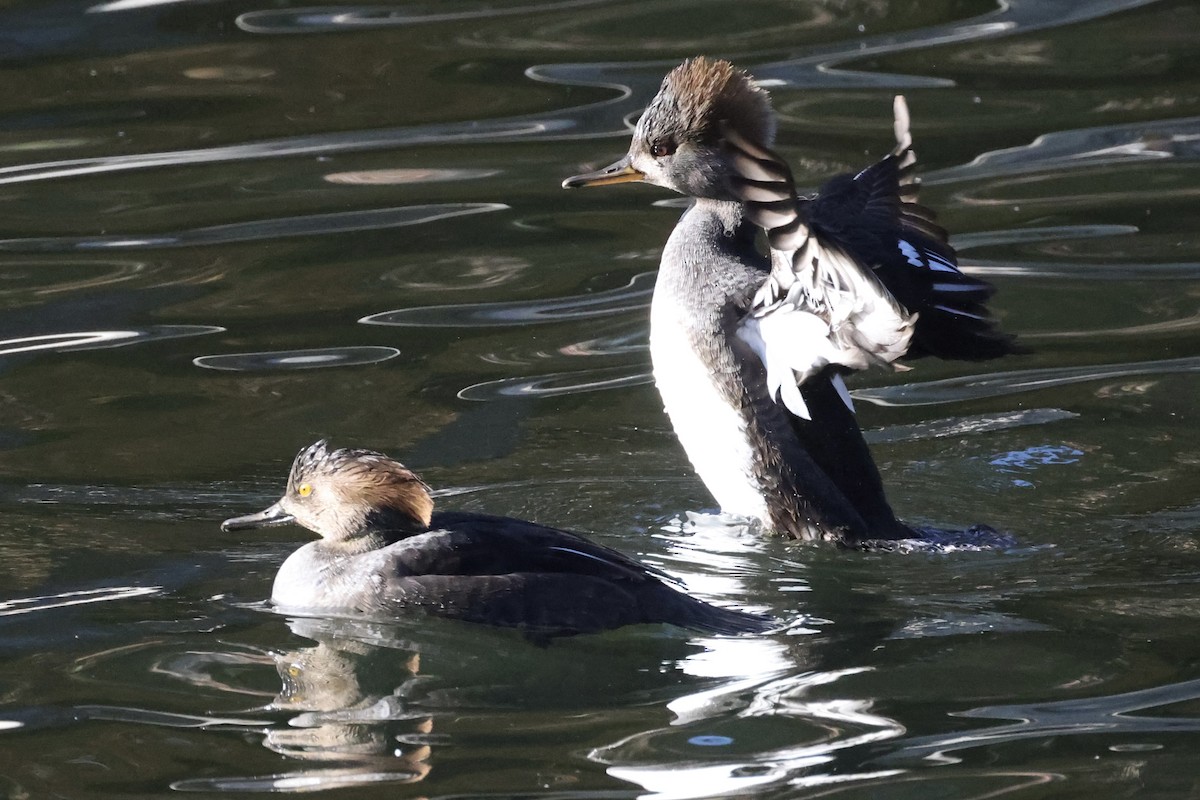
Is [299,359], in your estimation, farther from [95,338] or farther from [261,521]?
[261,521]

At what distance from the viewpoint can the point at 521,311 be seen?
→ 8.38 m

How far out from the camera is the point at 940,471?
6.84m

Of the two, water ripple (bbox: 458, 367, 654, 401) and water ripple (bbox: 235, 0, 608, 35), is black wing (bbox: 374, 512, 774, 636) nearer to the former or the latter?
water ripple (bbox: 458, 367, 654, 401)

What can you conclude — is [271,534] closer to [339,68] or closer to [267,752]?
[267,752]

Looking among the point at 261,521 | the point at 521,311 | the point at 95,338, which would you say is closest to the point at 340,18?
the point at 521,311

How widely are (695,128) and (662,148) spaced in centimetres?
17

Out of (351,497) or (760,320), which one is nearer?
(351,497)

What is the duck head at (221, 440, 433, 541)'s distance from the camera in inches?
219

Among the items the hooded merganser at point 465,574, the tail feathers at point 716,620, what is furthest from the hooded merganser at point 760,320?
the hooded merganser at point 465,574

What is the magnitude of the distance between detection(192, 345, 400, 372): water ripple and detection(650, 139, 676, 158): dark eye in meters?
1.88

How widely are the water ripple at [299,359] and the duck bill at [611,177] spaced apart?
4.96 ft

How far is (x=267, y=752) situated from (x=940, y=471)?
3236 mm

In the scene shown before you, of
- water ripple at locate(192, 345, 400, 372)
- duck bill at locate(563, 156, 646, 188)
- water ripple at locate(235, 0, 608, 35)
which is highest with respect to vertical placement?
water ripple at locate(235, 0, 608, 35)

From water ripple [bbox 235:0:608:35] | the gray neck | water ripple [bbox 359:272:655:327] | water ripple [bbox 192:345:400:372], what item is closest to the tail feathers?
the gray neck
